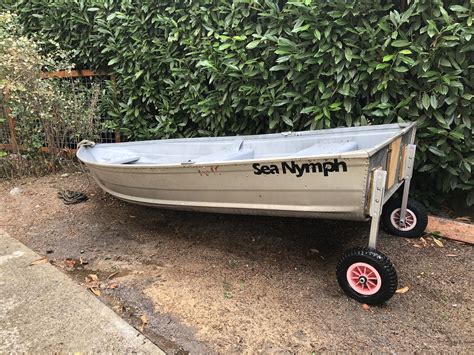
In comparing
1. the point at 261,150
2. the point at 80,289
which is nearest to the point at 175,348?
the point at 80,289

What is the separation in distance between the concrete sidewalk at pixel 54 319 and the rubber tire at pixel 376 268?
1.19 metres

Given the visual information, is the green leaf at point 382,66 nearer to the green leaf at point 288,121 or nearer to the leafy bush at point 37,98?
the green leaf at point 288,121

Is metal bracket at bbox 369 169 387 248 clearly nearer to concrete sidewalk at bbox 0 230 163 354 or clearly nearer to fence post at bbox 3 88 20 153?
concrete sidewalk at bbox 0 230 163 354

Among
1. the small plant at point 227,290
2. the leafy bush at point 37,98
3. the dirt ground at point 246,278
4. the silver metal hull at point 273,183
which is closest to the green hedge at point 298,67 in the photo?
the silver metal hull at point 273,183

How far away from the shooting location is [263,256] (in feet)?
9.44

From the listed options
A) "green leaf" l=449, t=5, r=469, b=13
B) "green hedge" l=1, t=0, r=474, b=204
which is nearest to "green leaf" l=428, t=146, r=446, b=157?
"green hedge" l=1, t=0, r=474, b=204

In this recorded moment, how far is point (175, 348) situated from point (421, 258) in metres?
1.98

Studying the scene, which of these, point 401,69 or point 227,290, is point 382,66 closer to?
point 401,69

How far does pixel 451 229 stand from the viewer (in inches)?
120

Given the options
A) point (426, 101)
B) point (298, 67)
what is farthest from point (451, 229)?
point (298, 67)

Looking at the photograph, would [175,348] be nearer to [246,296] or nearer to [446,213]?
[246,296]

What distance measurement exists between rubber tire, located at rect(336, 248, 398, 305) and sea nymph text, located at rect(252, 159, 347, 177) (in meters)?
0.54

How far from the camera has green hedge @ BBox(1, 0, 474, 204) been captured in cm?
279

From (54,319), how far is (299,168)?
172 cm
